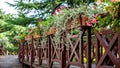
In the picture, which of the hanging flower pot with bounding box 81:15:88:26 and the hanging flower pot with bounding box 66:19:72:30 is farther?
the hanging flower pot with bounding box 66:19:72:30

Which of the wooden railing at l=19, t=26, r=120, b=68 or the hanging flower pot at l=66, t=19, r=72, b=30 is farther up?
the hanging flower pot at l=66, t=19, r=72, b=30

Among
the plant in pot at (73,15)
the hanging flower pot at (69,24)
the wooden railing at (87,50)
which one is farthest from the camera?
the hanging flower pot at (69,24)

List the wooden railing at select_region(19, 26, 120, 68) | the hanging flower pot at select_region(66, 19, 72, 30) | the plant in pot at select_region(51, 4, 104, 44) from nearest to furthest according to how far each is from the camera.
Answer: the wooden railing at select_region(19, 26, 120, 68) < the plant in pot at select_region(51, 4, 104, 44) < the hanging flower pot at select_region(66, 19, 72, 30)

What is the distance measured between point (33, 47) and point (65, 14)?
3.81 metres

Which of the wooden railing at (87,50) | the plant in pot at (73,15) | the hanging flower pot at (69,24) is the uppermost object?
the plant in pot at (73,15)

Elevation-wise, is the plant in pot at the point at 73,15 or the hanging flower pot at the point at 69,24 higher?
the plant in pot at the point at 73,15

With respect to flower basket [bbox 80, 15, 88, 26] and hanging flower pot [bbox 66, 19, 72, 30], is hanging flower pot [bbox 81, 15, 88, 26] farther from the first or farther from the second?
hanging flower pot [bbox 66, 19, 72, 30]

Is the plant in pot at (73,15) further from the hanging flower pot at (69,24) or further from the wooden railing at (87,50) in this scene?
the wooden railing at (87,50)

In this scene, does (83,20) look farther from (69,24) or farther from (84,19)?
(69,24)

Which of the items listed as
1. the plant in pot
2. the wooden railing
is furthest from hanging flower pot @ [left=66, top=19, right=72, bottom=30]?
the wooden railing

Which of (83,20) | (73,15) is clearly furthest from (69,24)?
(83,20)

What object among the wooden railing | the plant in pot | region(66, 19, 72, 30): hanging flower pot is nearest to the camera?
the wooden railing

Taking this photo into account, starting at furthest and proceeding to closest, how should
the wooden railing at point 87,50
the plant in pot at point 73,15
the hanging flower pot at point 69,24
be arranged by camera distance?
the hanging flower pot at point 69,24
the plant in pot at point 73,15
the wooden railing at point 87,50

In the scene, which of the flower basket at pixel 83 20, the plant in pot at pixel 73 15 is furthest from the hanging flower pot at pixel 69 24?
the flower basket at pixel 83 20
